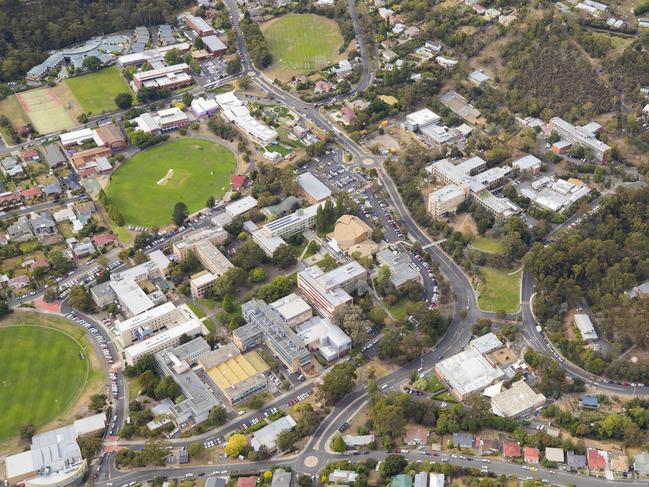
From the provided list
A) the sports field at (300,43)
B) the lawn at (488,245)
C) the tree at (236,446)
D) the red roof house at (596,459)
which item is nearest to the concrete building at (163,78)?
the sports field at (300,43)

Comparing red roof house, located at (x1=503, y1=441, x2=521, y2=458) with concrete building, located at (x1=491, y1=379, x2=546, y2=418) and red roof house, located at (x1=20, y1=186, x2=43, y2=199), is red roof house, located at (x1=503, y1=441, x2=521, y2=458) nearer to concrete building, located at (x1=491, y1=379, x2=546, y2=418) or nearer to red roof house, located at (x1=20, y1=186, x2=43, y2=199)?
concrete building, located at (x1=491, y1=379, x2=546, y2=418)

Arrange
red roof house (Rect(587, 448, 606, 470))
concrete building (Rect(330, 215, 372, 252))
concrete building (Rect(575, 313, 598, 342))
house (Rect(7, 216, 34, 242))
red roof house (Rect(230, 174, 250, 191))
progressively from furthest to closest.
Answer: red roof house (Rect(230, 174, 250, 191)) < house (Rect(7, 216, 34, 242)) < concrete building (Rect(330, 215, 372, 252)) < concrete building (Rect(575, 313, 598, 342)) < red roof house (Rect(587, 448, 606, 470))

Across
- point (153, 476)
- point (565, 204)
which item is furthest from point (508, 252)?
point (153, 476)

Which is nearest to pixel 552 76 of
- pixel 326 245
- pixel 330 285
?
pixel 326 245

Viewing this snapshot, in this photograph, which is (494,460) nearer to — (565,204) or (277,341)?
(277,341)

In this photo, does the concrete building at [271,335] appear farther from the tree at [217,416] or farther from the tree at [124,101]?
the tree at [124,101]

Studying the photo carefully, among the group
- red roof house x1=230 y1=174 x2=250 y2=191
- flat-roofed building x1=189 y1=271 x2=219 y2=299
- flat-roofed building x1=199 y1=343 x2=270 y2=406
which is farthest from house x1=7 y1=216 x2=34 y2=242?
flat-roofed building x1=199 y1=343 x2=270 y2=406
